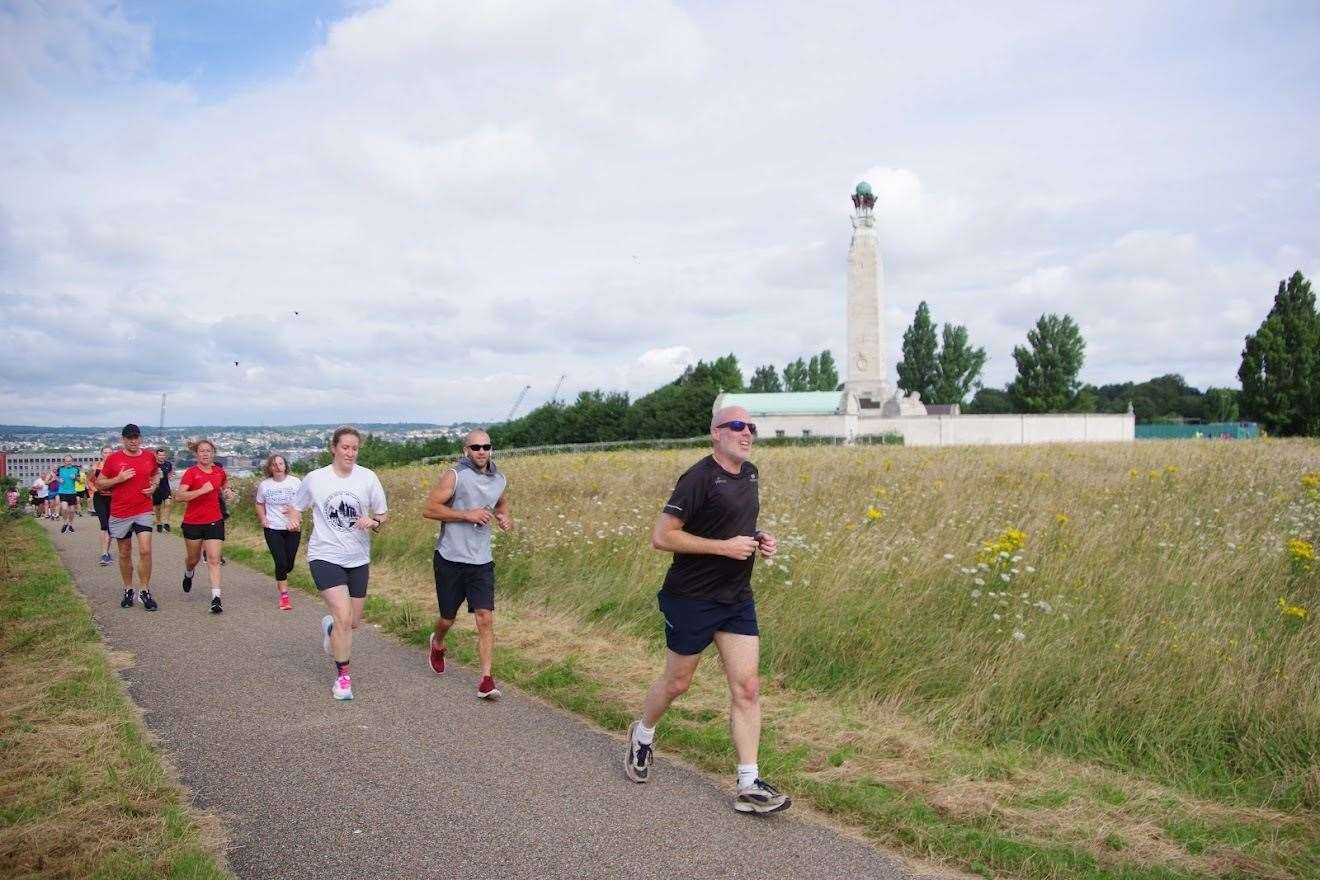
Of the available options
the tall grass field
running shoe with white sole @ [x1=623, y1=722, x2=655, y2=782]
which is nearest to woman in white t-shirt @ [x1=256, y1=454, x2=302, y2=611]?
the tall grass field

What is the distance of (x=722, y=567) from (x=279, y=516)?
8834 millimetres

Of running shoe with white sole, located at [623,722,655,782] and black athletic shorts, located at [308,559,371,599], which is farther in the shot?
black athletic shorts, located at [308,559,371,599]

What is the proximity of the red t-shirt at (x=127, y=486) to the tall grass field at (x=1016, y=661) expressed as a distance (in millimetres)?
3060

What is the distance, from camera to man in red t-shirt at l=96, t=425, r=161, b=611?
1206cm

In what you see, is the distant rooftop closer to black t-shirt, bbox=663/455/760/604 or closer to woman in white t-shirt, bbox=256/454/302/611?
woman in white t-shirt, bbox=256/454/302/611

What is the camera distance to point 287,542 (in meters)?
12.3

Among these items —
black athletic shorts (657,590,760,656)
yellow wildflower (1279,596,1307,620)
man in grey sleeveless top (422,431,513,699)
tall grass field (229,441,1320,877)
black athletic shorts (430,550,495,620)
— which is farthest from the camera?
black athletic shorts (430,550,495,620)

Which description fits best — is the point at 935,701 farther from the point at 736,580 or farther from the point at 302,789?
the point at 302,789

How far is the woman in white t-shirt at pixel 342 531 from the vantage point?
25.1ft

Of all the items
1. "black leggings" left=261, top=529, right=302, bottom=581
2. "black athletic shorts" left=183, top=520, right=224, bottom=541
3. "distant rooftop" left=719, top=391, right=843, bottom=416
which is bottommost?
"black leggings" left=261, top=529, right=302, bottom=581

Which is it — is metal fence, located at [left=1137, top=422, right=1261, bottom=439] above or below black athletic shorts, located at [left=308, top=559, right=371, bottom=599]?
above

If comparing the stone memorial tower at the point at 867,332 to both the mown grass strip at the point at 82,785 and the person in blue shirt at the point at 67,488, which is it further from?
the mown grass strip at the point at 82,785

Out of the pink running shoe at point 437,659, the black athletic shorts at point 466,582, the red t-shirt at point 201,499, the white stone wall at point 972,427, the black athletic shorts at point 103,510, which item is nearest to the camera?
the black athletic shorts at point 466,582

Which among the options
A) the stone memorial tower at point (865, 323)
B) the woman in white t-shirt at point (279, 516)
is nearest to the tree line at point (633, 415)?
the stone memorial tower at point (865, 323)
